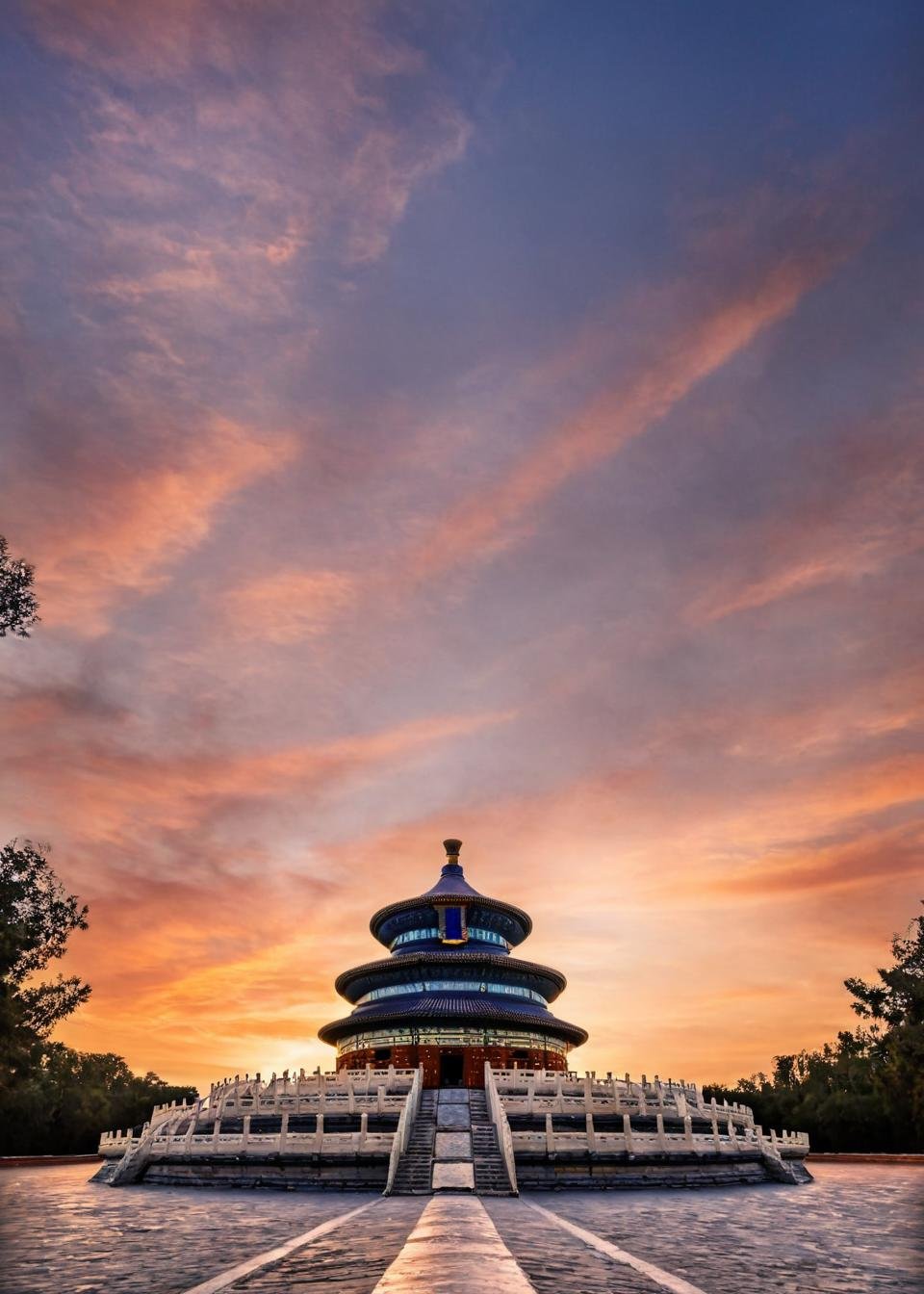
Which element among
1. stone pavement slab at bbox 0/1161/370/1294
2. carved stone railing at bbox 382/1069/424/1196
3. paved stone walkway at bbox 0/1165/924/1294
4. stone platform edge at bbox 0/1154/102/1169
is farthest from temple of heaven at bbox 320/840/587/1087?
paved stone walkway at bbox 0/1165/924/1294

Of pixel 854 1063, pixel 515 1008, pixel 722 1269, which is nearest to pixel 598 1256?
pixel 722 1269

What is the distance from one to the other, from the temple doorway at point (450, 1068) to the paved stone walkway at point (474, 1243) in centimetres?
3303

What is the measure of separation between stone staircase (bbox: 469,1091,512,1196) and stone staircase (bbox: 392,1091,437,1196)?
127 centimetres

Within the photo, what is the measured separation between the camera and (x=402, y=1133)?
80.6 ft

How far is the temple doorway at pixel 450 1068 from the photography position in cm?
5300

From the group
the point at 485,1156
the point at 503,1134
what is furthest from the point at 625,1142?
the point at 485,1156

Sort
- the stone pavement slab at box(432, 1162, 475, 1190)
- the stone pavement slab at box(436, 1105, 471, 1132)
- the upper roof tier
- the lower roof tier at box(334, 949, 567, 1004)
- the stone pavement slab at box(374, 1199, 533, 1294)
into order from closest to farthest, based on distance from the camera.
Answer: the stone pavement slab at box(374, 1199, 533, 1294)
the stone pavement slab at box(432, 1162, 475, 1190)
the stone pavement slab at box(436, 1105, 471, 1132)
the lower roof tier at box(334, 949, 567, 1004)
the upper roof tier

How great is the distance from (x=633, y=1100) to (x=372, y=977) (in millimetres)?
32096

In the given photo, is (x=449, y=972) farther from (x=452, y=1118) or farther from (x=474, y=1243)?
(x=474, y=1243)

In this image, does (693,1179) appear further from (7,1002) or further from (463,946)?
(463,946)

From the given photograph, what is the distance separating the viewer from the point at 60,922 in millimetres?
Answer: 32219

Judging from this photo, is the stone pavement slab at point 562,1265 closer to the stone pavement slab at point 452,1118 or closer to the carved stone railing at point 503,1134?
the carved stone railing at point 503,1134

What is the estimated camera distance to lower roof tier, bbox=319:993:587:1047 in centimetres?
5288

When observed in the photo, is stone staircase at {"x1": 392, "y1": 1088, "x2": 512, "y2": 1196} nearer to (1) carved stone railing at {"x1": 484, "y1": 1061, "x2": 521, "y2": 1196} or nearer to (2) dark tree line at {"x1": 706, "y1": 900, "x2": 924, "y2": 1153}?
(1) carved stone railing at {"x1": 484, "y1": 1061, "x2": 521, "y2": 1196}
